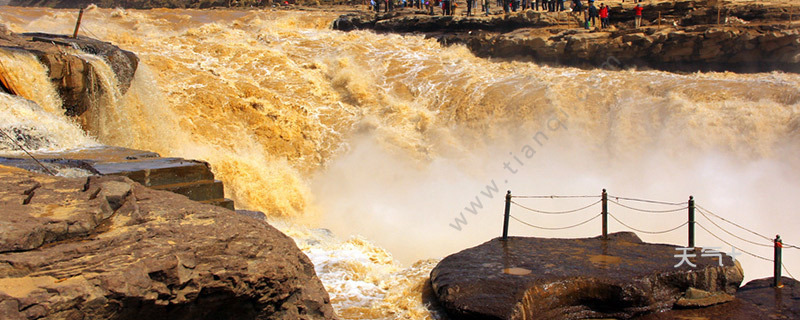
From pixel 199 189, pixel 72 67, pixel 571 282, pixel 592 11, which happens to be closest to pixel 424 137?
pixel 592 11

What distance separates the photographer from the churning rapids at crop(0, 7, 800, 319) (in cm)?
1044

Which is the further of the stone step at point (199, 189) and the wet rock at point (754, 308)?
the stone step at point (199, 189)

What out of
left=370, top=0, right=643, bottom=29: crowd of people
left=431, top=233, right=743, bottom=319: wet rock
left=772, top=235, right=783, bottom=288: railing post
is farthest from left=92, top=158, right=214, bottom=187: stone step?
left=370, top=0, right=643, bottom=29: crowd of people

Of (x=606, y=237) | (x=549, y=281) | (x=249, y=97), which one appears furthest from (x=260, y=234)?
(x=249, y=97)

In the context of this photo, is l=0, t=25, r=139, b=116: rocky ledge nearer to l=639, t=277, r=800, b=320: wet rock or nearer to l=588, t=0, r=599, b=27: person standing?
l=639, t=277, r=800, b=320: wet rock

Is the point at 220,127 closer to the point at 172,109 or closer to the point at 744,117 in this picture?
the point at 172,109

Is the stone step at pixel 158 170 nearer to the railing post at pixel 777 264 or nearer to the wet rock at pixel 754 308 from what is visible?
the wet rock at pixel 754 308

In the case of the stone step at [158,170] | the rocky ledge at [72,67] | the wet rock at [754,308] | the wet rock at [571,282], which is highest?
the rocky ledge at [72,67]

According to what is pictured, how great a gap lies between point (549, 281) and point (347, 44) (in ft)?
44.6

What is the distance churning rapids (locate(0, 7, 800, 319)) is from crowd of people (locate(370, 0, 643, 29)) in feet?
7.47

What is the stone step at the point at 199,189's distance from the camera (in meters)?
7.38

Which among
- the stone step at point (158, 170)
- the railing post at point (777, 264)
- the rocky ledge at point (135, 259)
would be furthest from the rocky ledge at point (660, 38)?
the rocky ledge at point (135, 259)

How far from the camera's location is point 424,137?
1437cm

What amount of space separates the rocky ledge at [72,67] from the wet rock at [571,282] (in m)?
6.13
